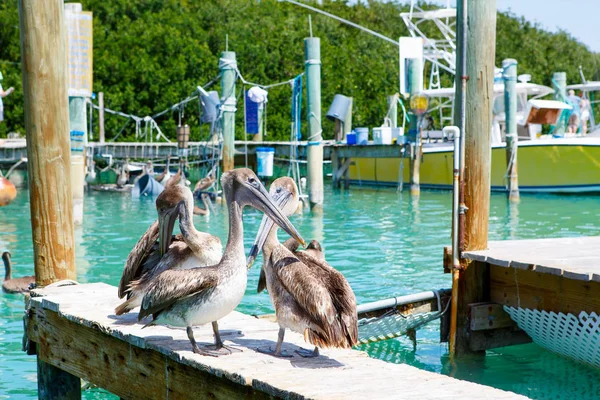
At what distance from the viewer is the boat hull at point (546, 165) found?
71.7 ft

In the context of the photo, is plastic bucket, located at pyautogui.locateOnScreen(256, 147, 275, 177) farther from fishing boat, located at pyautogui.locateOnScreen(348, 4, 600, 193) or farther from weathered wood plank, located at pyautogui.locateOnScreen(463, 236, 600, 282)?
weathered wood plank, located at pyautogui.locateOnScreen(463, 236, 600, 282)

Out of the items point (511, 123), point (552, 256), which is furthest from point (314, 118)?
point (552, 256)

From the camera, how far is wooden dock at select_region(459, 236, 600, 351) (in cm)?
630

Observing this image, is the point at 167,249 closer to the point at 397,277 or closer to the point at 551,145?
the point at 397,277

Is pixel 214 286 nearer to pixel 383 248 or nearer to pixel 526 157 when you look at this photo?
pixel 383 248

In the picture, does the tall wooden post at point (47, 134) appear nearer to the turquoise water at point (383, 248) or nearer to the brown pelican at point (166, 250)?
the brown pelican at point (166, 250)

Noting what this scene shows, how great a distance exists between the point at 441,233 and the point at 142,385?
11228mm

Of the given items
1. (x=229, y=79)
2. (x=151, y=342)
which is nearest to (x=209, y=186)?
(x=229, y=79)

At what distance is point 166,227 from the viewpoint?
5.41 meters

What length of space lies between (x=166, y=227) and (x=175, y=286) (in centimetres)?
95

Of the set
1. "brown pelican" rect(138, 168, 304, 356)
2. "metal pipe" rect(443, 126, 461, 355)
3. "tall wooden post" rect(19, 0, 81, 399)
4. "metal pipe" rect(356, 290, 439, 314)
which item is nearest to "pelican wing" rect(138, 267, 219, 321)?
"brown pelican" rect(138, 168, 304, 356)

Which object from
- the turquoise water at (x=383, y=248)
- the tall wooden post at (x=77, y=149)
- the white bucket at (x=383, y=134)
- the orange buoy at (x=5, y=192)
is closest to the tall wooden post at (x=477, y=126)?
the turquoise water at (x=383, y=248)

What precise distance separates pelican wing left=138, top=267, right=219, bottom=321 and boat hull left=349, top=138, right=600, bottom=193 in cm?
1860

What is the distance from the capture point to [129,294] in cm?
525
